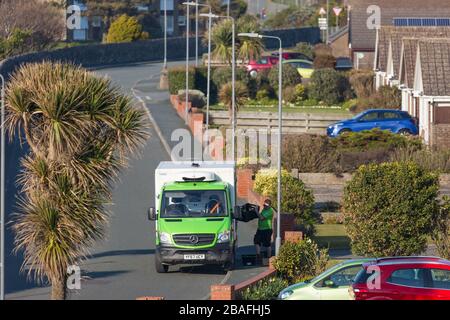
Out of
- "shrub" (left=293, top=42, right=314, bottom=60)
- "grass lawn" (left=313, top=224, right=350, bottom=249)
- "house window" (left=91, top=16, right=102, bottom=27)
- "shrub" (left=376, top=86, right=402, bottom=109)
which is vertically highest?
"house window" (left=91, top=16, right=102, bottom=27)

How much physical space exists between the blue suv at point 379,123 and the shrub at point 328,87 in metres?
10.7

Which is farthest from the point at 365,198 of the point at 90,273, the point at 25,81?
the point at 25,81

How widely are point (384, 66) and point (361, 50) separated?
13.6m

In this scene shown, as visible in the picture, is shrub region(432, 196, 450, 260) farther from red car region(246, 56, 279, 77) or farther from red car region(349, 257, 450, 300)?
red car region(246, 56, 279, 77)

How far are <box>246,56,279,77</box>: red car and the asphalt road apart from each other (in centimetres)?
2171

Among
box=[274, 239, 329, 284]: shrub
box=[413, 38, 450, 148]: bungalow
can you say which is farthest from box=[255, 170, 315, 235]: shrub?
box=[413, 38, 450, 148]: bungalow

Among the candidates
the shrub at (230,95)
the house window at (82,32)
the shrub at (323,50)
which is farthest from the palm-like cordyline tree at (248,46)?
the house window at (82,32)

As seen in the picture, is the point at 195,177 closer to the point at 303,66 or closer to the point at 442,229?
the point at 442,229

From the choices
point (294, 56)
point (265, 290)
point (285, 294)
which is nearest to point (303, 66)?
point (294, 56)

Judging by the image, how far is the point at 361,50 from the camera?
3098 inches

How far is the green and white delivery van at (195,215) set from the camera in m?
28.0

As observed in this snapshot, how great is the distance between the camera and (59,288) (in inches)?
952

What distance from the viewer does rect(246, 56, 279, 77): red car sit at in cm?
6744

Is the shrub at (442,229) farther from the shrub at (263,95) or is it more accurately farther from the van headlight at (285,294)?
the shrub at (263,95)
